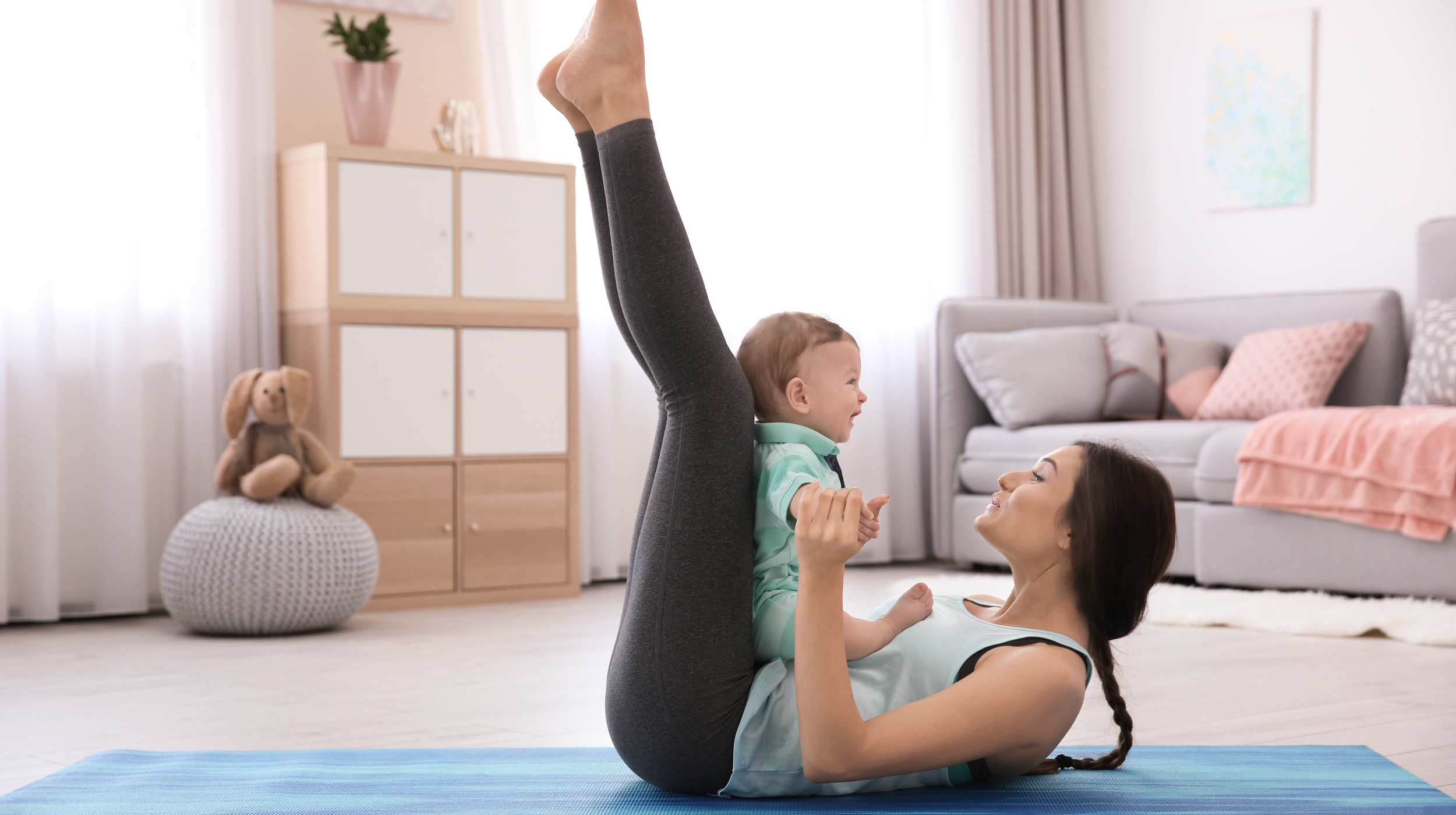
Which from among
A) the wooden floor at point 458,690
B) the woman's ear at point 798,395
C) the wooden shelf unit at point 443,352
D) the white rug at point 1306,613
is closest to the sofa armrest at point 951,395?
the white rug at point 1306,613

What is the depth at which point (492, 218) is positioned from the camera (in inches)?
149

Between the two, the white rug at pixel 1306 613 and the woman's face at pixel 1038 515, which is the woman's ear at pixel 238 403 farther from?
the woman's face at pixel 1038 515

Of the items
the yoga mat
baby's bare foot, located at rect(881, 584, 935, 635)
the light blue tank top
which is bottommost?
the yoga mat

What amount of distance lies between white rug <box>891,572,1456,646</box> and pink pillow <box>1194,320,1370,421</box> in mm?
739

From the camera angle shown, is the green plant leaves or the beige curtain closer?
the green plant leaves

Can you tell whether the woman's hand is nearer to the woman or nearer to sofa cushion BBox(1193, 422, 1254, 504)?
the woman

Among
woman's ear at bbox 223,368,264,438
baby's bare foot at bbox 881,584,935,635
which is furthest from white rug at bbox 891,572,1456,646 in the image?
woman's ear at bbox 223,368,264,438

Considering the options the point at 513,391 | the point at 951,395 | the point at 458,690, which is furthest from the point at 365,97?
the point at 951,395

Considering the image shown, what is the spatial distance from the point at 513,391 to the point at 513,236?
1.37 feet

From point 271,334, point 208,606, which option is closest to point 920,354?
point 271,334

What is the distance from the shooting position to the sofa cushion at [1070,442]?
3883 millimetres

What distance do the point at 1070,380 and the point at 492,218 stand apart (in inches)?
73.8

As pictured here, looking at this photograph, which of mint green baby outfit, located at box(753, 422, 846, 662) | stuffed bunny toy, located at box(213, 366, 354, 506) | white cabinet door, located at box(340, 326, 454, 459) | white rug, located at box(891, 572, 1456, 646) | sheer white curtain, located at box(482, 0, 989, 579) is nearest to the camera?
mint green baby outfit, located at box(753, 422, 846, 662)

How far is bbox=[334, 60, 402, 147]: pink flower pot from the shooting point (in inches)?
148
